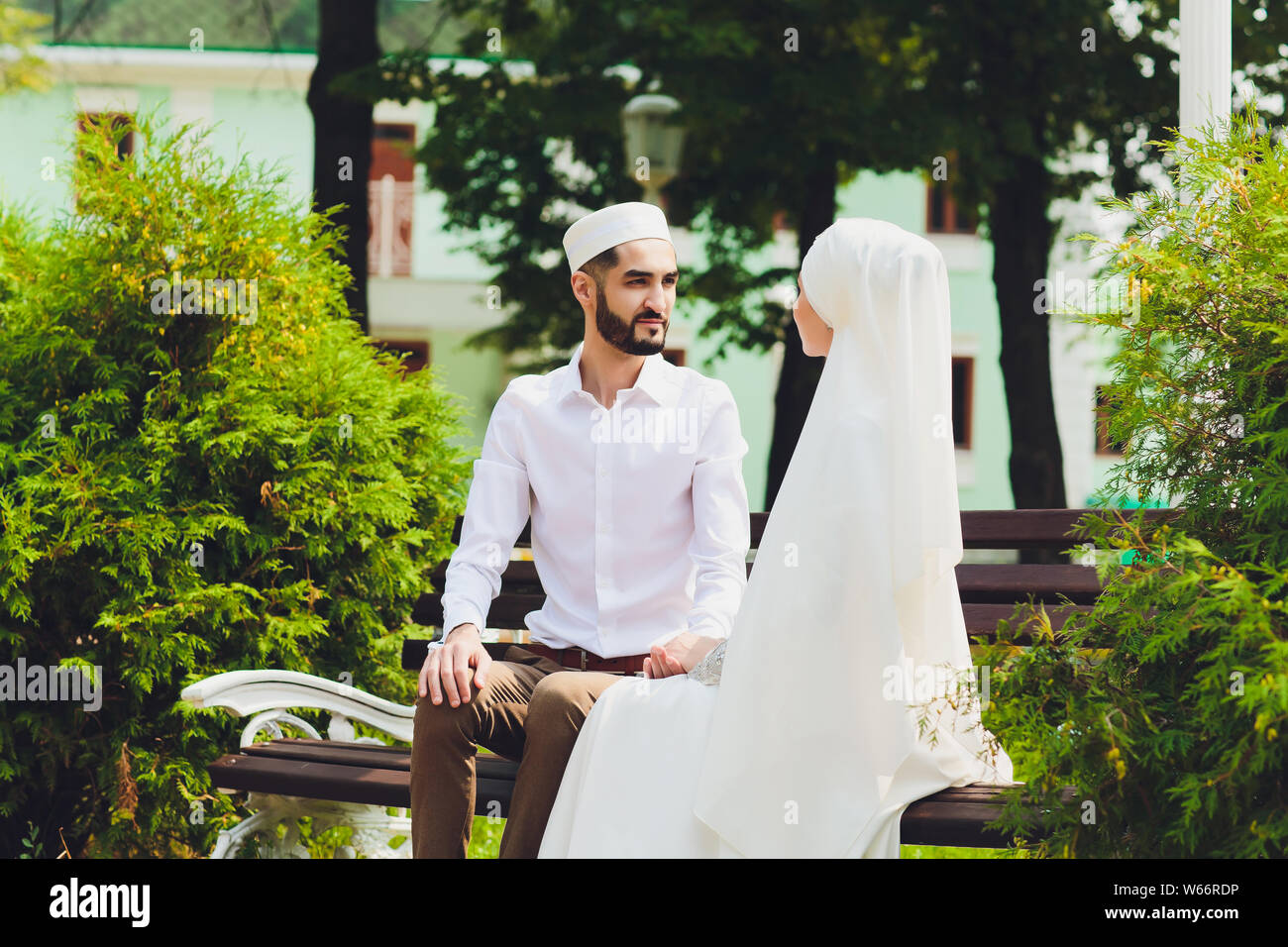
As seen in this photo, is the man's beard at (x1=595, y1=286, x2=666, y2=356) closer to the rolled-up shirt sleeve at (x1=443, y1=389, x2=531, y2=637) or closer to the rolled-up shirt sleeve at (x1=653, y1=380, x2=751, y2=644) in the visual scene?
the rolled-up shirt sleeve at (x1=653, y1=380, x2=751, y2=644)

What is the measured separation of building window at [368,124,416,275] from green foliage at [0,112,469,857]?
15100mm

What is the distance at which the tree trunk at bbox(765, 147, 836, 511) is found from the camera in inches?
444

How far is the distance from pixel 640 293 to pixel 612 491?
54cm

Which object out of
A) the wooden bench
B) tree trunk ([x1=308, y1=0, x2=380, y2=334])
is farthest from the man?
tree trunk ([x1=308, y1=0, x2=380, y2=334])

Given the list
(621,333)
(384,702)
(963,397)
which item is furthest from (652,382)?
(963,397)

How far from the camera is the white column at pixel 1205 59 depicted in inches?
173

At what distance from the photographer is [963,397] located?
24.3 metres

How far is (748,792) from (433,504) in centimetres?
277

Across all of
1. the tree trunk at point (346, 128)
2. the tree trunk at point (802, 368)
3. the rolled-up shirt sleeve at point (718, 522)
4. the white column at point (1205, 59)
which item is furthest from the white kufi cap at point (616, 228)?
→ the tree trunk at point (802, 368)

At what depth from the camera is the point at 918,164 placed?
10.9 meters

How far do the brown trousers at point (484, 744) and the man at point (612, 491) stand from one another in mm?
146

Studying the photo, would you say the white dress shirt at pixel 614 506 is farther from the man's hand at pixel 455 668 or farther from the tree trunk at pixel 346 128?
the tree trunk at pixel 346 128

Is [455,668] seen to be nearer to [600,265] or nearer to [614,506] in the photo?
[614,506]
